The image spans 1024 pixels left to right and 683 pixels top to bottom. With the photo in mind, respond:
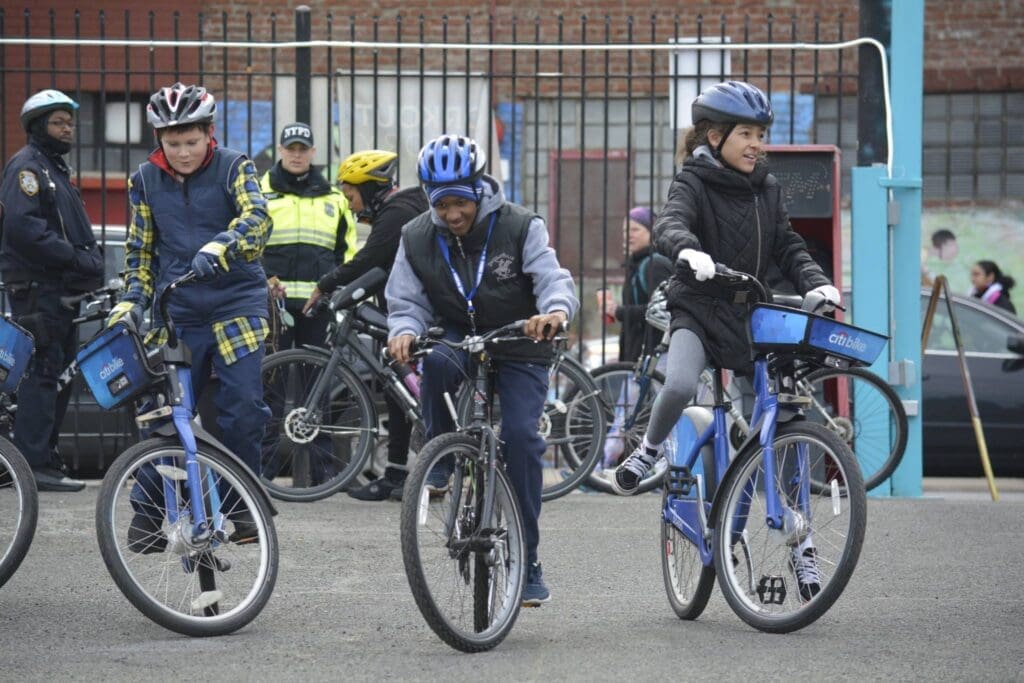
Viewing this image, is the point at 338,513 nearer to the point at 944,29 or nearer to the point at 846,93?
the point at 846,93

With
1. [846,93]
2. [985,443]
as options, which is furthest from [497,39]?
[985,443]

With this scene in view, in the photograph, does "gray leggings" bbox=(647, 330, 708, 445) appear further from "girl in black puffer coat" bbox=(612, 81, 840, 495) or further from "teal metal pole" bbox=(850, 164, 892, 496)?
"teal metal pole" bbox=(850, 164, 892, 496)

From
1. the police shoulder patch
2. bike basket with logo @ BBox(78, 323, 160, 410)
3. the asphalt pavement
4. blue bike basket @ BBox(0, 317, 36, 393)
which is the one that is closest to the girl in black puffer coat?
the asphalt pavement

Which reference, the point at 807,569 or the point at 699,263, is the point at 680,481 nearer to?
the point at 807,569

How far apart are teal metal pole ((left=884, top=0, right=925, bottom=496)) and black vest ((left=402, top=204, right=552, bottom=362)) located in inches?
193

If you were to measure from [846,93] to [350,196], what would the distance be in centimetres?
955

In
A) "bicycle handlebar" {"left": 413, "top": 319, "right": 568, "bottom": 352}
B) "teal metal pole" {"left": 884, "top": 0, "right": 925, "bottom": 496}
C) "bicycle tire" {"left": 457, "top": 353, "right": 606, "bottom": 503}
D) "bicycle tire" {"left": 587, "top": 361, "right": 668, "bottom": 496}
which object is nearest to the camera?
"bicycle handlebar" {"left": 413, "top": 319, "right": 568, "bottom": 352}

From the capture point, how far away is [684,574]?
6.57 meters

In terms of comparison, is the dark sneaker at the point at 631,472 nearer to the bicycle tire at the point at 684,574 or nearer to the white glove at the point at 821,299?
the bicycle tire at the point at 684,574

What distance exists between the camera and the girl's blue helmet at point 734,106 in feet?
21.6

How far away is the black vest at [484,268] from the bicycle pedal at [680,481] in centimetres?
66

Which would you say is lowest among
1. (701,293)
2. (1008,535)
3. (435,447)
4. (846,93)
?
(1008,535)

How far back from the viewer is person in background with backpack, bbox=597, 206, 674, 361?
11.0 metres

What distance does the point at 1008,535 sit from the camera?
8.92 meters
